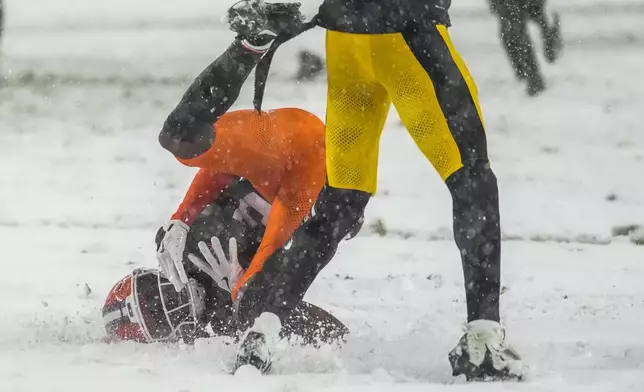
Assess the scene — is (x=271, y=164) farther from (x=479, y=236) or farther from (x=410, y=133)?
(x=479, y=236)

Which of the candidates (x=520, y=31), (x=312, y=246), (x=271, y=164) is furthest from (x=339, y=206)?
(x=520, y=31)

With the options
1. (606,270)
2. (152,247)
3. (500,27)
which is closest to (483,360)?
(606,270)

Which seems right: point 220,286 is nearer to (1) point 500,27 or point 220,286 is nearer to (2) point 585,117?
(2) point 585,117

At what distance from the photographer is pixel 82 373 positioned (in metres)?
2.93

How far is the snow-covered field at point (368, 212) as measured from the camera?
10.2 ft

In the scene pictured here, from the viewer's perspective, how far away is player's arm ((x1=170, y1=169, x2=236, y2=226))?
3.72m

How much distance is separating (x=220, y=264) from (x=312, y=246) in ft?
2.07

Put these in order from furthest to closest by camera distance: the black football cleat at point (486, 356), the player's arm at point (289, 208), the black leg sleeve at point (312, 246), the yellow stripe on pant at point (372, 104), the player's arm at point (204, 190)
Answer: the player's arm at point (204, 190) → the player's arm at point (289, 208) → the black leg sleeve at point (312, 246) → the yellow stripe on pant at point (372, 104) → the black football cleat at point (486, 356)

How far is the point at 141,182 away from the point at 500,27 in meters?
3.98

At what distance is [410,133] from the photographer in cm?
296

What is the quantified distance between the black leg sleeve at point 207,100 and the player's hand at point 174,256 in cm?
41

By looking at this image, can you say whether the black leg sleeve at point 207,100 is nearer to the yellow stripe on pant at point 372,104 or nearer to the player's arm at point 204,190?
the yellow stripe on pant at point 372,104

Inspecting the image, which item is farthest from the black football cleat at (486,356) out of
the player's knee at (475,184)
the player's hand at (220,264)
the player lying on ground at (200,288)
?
the player's hand at (220,264)

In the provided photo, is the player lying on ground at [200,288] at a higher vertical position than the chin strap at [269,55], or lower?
lower
